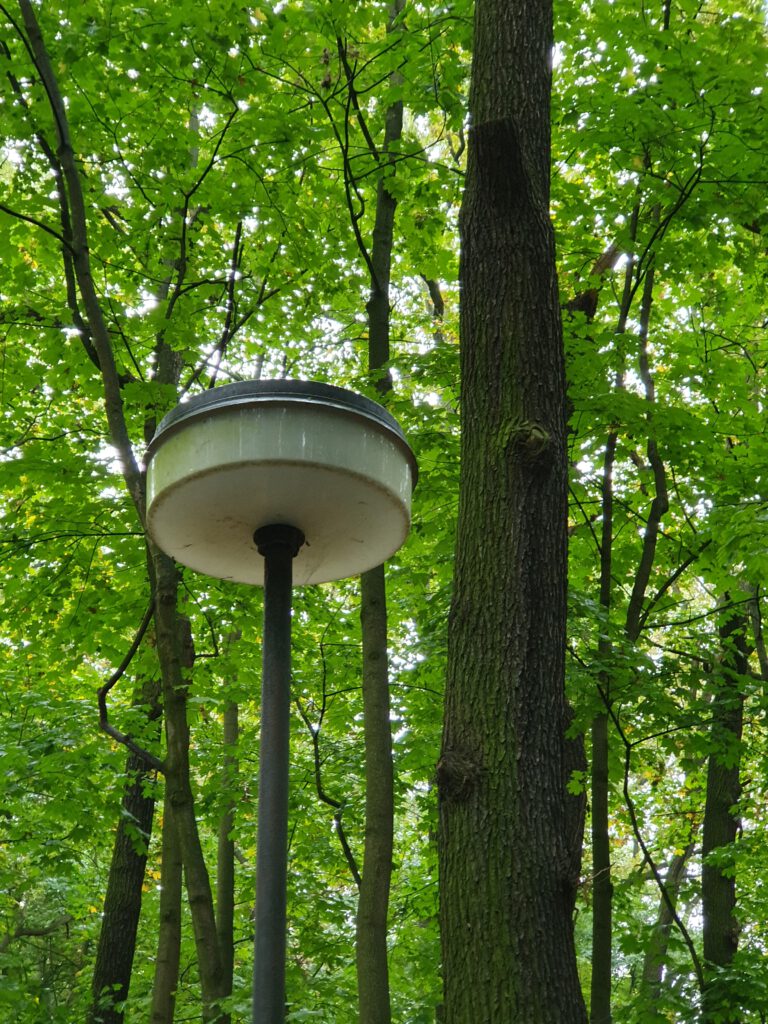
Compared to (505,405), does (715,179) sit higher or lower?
higher

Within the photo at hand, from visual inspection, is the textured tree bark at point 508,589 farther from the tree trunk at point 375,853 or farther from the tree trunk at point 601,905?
the tree trunk at point 375,853

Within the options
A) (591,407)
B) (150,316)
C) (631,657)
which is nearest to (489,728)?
(631,657)

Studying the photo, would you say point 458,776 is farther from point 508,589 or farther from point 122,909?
point 122,909

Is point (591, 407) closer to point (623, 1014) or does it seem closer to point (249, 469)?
point (249, 469)

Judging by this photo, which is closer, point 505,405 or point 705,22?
point 505,405

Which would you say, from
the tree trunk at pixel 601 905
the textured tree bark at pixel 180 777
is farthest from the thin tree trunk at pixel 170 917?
the tree trunk at pixel 601 905

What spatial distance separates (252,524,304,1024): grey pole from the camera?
1.68m

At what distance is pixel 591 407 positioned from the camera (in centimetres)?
494

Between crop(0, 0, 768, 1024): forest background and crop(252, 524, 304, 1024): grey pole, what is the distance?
5.22 ft

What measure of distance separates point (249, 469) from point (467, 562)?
1.19 m

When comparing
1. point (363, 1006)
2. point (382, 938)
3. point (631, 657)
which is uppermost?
point (631, 657)

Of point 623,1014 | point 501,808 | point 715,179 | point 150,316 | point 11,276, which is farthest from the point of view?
point 623,1014

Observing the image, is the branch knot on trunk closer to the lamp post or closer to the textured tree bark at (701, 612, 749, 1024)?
the lamp post

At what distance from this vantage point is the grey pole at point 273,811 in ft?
5.52
